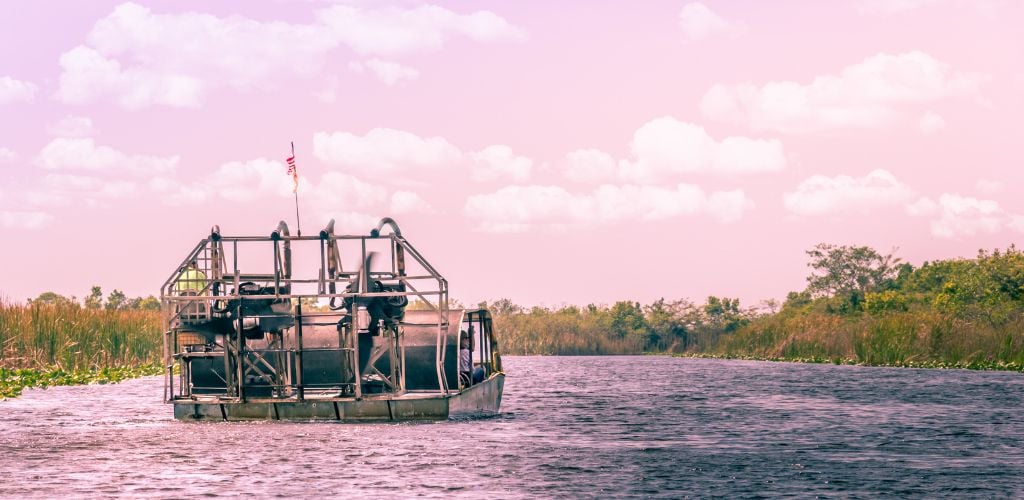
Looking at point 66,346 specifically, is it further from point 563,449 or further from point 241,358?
point 563,449

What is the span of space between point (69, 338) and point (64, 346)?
46 centimetres

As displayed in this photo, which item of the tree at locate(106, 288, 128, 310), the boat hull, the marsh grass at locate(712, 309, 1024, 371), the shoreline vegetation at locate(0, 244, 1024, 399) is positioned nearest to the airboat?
the boat hull

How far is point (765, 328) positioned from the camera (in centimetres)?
7494

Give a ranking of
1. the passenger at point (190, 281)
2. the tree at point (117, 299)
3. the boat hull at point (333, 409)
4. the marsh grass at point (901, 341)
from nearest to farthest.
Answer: the boat hull at point (333, 409)
the passenger at point (190, 281)
the marsh grass at point (901, 341)
the tree at point (117, 299)

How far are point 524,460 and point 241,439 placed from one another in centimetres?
684

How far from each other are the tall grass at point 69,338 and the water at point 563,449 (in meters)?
4.84

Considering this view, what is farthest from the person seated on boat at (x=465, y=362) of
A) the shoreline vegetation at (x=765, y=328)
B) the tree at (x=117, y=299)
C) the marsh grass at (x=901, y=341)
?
the tree at (x=117, y=299)

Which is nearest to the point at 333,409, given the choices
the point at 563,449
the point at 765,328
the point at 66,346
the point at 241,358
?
the point at 241,358

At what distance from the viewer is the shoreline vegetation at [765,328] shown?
48969mm

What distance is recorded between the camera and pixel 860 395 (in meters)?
42.5

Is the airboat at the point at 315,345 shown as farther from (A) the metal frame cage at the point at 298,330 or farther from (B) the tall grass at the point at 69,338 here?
(B) the tall grass at the point at 69,338

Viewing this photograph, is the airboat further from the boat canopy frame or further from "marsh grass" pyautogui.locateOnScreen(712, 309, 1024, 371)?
"marsh grass" pyautogui.locateOnScreen(712, 309, 1024, 371)

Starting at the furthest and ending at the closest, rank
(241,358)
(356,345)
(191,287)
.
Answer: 1. (191,287)
2. (241,358)
3. (356,345)

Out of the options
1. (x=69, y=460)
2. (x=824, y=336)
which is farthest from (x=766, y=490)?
(x=824, y=336)
